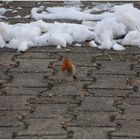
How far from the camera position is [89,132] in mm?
4059

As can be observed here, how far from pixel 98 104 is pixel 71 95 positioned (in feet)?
0.85

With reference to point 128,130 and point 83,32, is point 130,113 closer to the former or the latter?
point 128,130

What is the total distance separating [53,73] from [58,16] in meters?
1.66

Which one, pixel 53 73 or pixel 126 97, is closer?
pixel 126 97

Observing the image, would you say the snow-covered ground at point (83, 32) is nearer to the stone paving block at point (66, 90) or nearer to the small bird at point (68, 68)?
the small bird at point (68, 68)

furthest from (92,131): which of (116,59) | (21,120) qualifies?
(116,59)

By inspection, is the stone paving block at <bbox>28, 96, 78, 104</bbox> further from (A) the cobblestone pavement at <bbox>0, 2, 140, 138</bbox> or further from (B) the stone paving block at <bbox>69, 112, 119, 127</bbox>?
(B) the stone paving block at <bbox>69, 112, 119, 127</bbox>

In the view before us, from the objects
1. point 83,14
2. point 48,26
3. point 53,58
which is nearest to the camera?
point 53,58

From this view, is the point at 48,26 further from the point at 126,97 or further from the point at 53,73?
the point at 126,97

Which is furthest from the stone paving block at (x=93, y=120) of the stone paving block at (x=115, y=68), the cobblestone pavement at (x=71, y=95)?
the stone paving block at (x=115, y=68)

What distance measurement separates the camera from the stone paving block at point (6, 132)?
13.1 ft

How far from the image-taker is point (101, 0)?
23.9 ft

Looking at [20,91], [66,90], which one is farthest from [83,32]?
[20,91]

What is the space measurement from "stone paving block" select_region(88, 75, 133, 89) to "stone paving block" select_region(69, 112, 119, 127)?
0.53m
